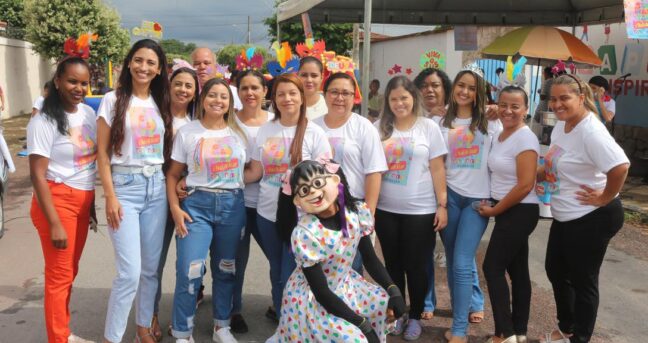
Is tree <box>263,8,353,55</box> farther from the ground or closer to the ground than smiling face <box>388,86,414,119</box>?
farther from the ground

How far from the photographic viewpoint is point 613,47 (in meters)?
10.5

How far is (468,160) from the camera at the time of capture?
3531mm

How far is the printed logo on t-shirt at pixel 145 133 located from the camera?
3.20 metres

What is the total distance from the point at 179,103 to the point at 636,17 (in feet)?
17.8

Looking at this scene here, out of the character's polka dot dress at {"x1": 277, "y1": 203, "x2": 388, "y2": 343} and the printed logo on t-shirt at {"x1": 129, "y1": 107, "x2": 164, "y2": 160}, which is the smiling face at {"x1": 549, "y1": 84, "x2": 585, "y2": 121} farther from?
the printed logo on t-shirt at {"x1": 129, "y1": 107, "x2": 164, "y2": 160}

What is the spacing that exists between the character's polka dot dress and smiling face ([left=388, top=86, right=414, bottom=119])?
0.82 meters

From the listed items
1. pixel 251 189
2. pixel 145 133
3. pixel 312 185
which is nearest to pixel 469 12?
pixel 251 189

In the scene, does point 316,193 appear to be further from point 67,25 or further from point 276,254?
point 67,25

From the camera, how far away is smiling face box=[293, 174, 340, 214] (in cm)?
274

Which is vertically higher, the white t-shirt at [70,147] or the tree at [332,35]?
the tree at [332,35]

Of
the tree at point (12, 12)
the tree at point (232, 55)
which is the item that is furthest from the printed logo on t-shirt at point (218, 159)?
the tree at point (12, 12)

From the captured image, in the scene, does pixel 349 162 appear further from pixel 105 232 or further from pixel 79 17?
pixel 79 17

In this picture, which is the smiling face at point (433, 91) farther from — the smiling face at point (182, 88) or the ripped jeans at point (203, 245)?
the smiling face at point (182, 88)

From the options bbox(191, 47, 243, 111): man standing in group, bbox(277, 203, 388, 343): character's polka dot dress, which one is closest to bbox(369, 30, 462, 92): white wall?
bbox(191, 47, 243, 111): man standing in group
